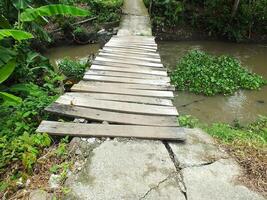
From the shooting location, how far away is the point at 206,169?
10.1ft

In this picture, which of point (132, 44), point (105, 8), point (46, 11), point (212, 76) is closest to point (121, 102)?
point (46, 11)

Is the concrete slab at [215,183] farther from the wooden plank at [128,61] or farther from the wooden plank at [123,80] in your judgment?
the wooden plank at [128,61]

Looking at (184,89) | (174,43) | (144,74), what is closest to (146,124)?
(144,74)

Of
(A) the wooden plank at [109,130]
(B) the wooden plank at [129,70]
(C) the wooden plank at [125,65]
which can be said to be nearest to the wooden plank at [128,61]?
(C) the wooden plank at [125,65]

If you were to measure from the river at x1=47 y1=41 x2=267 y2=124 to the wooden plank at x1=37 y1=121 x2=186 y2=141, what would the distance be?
3811 millimetres

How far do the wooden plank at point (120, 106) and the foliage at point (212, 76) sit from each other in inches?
181

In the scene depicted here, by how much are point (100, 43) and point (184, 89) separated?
4257 mm

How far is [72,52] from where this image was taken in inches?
436

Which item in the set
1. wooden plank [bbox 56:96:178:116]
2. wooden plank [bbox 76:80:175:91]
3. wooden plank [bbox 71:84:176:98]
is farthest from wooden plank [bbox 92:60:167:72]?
wooden plank [bbox 56:96:178:116]

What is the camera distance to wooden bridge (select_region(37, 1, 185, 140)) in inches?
137

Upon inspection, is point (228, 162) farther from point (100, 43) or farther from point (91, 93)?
point (100, 43)

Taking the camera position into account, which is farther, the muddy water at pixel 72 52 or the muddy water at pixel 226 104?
the muddy water at pixel 72 52

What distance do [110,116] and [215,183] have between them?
4.94 ft

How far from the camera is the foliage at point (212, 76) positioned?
8.65 m
